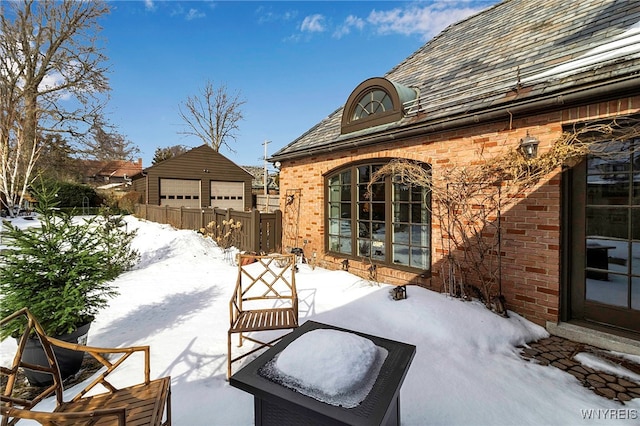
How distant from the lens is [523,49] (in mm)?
4891

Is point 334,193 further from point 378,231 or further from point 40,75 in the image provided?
point 40,75

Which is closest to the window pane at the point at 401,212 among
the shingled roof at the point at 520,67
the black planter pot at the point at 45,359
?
the shingled roof at the point at 520,67

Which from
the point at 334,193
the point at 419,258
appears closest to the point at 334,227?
the point at 334,193

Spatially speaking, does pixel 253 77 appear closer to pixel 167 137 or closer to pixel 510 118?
pixel 510 118

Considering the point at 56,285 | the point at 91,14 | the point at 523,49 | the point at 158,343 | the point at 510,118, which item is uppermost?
the point at 91,14

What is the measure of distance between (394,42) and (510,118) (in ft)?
18.3

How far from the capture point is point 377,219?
580cm

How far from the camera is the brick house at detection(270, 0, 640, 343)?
3.34 m

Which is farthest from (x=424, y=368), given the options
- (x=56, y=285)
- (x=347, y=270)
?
(x=56, y=285)

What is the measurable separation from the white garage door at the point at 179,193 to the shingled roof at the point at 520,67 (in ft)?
51.8

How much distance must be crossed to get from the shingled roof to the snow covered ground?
112 inches

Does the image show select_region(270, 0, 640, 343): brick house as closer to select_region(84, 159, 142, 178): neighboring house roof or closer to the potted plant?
the potted plant

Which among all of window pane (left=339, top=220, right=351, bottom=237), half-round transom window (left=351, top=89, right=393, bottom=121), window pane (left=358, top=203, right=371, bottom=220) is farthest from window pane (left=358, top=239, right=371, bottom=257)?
half-round transom window (left=351, top=89, right=393, bottom=121)

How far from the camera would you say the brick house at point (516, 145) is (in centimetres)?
334
